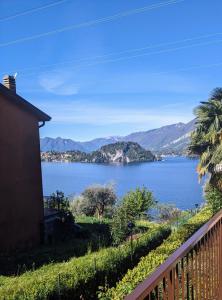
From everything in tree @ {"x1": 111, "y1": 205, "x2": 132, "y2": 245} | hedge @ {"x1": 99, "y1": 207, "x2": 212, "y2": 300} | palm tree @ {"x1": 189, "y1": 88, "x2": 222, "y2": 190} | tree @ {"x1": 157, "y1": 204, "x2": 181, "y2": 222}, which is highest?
palm tree @ {"x1": 189, "y1": 88, "x2": 222, "y2": 190}

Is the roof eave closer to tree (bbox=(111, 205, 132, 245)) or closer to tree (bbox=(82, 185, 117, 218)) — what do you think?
tree (bbox=(111, 205, 132, 245))

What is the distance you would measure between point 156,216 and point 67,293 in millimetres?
24526

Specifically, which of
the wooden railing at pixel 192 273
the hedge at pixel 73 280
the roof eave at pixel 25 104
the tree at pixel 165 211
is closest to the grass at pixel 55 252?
the hedge at pixel 73 280

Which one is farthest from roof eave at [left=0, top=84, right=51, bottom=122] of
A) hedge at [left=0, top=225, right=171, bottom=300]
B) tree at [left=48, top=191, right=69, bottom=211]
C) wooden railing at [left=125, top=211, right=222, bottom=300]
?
wooden railing at [left=125, top=211, right=222, bottom=300]

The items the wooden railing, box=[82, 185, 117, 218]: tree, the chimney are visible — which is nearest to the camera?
the wooden railing

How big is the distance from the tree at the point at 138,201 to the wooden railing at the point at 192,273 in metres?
24.0

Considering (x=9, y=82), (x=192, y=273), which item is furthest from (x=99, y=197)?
(x=192, y=273)

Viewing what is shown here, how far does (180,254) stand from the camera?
2.71m

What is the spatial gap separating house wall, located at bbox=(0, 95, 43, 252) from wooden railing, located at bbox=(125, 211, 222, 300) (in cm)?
1422

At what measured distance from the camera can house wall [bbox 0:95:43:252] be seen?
57.3 ft

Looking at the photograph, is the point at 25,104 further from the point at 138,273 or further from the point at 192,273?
the point at 192,273

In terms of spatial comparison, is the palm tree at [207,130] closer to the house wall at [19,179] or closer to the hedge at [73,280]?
the house wall at [19,179]

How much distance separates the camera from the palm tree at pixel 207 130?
2419 centimetres

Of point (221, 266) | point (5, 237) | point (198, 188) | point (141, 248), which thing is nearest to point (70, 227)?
point (5, 237)
